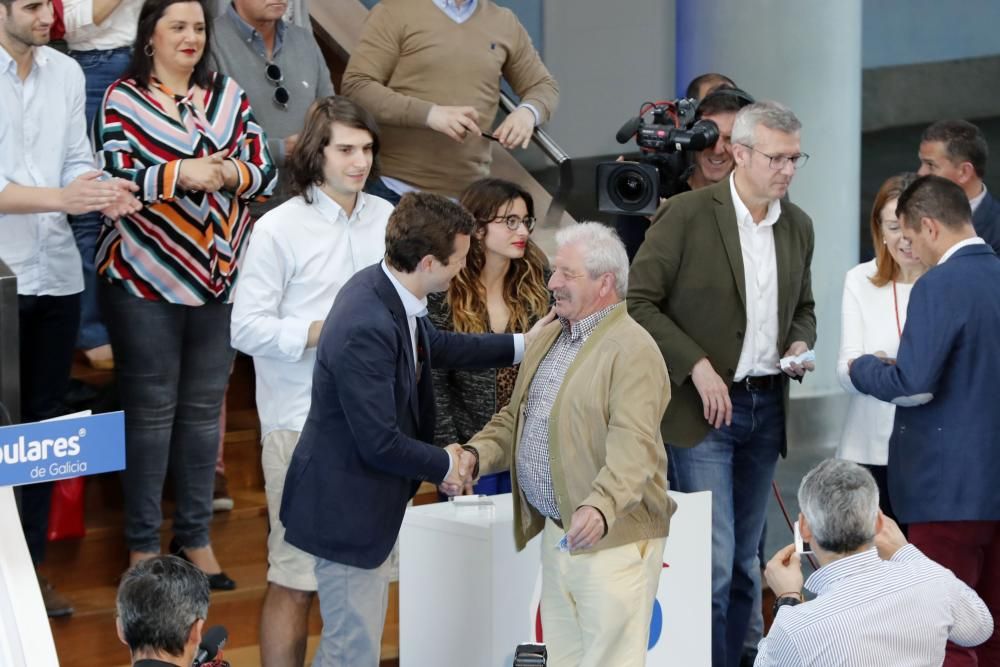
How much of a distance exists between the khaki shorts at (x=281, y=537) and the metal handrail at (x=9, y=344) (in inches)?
27.6

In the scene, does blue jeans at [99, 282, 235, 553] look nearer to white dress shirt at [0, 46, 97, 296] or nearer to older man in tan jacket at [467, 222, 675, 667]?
white dress shirt at [0, 46, 97, 296]

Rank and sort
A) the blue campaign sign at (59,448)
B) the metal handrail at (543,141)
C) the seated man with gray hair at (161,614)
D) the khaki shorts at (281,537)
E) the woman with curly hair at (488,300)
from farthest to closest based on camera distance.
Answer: the metal handrail at (543,141) → the woman with curly hair at (488,300) → the khaki shorts at (281,537) → the seated man with gray hair at (161,614) → the blue campaign sign at (59,448)

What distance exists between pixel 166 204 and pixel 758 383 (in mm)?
1861

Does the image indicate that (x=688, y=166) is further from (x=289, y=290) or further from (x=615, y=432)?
(x=615, y=432)

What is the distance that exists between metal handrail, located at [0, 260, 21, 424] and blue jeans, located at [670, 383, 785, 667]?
1.92 m

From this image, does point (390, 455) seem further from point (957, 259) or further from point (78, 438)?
point (957, 259)

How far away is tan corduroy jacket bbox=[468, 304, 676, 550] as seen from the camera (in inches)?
141

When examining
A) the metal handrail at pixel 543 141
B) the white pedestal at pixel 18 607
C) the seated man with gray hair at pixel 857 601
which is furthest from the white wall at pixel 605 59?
the white pedestal at pixel 18 607

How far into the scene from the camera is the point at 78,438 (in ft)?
7.86

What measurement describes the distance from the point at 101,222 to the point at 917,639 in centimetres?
308

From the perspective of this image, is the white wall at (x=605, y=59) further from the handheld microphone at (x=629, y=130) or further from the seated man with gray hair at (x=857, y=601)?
the seated man with gray hair at (x=857, y=601)

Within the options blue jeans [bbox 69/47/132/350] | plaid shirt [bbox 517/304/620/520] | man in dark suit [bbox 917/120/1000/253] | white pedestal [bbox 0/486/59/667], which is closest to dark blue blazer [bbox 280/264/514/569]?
plaid shirt [bbox 517/304/620/520]

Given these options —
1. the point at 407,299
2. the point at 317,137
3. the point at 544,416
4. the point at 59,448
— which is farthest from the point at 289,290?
the point at 59,448

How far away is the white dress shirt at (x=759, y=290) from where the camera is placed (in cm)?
444
